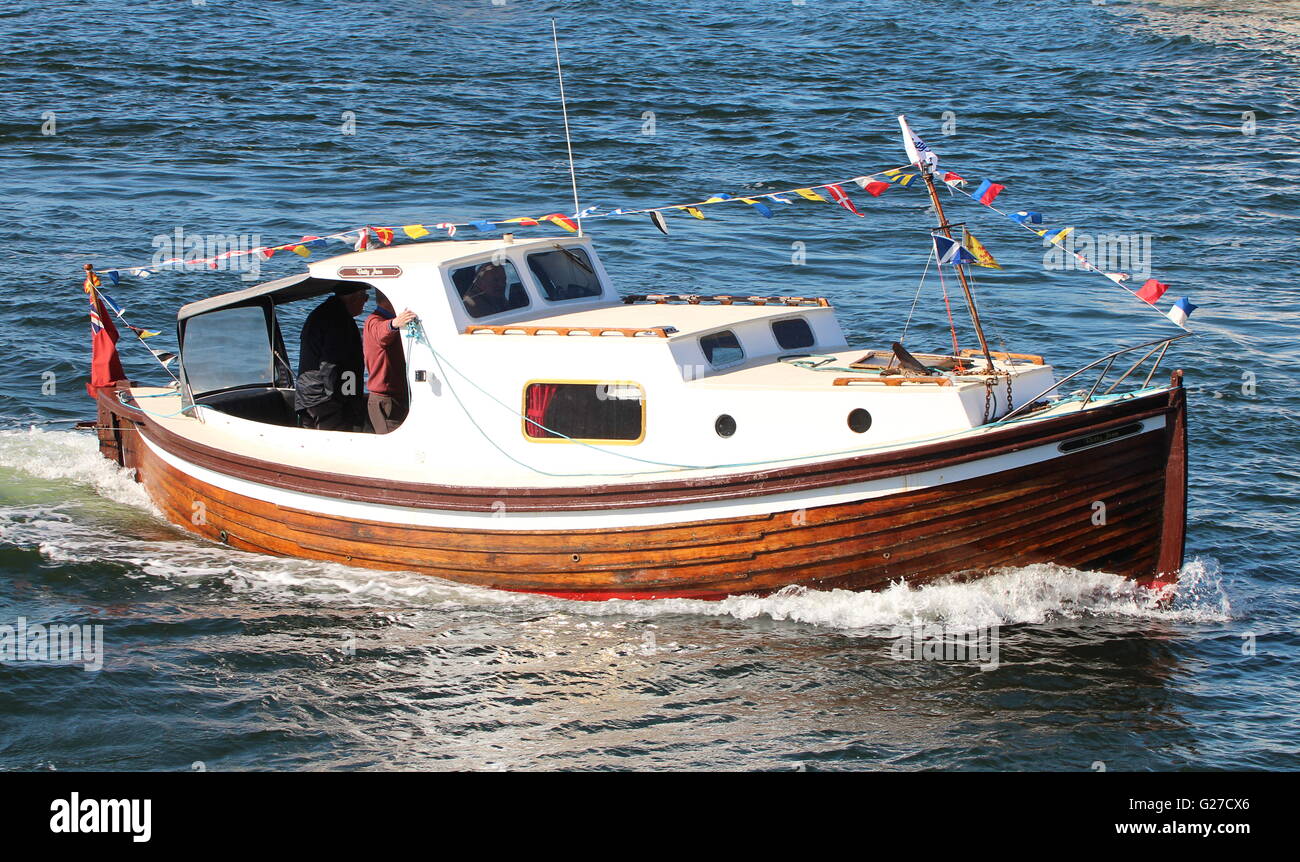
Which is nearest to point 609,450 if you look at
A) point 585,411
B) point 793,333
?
point 585,411

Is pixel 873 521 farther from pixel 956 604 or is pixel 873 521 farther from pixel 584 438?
pixel 584 438

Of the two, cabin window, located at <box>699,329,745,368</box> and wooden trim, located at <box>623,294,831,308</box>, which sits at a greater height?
wooden trim, located at <box>623,294,831,308</box>

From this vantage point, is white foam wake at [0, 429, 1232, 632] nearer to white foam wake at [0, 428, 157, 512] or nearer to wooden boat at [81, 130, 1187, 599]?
wooden boat at [81, 130, 1187, 599]

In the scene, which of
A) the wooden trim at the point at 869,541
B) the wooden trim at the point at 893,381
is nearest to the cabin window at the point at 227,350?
the wooden trim at the point at 869,541

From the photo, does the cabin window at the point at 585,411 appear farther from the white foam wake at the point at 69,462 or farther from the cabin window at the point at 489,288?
the white foam wake at the point at 69,462

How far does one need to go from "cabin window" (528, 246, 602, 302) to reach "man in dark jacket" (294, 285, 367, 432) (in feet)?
5.68

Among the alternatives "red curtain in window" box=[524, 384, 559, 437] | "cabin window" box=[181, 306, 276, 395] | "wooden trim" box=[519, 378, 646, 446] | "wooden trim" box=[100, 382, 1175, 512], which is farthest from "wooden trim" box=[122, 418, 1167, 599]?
"cabin window" box=[181, 306, 276, 395]

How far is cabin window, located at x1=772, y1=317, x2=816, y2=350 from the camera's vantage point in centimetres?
1218

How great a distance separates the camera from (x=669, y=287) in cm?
2084

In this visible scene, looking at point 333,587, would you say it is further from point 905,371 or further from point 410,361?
point 905,371

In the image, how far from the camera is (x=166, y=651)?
10945 millimetres

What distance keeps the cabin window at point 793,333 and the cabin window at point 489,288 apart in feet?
7.79

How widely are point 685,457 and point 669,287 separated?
10.2 m

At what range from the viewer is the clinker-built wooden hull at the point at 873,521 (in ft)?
33.5
